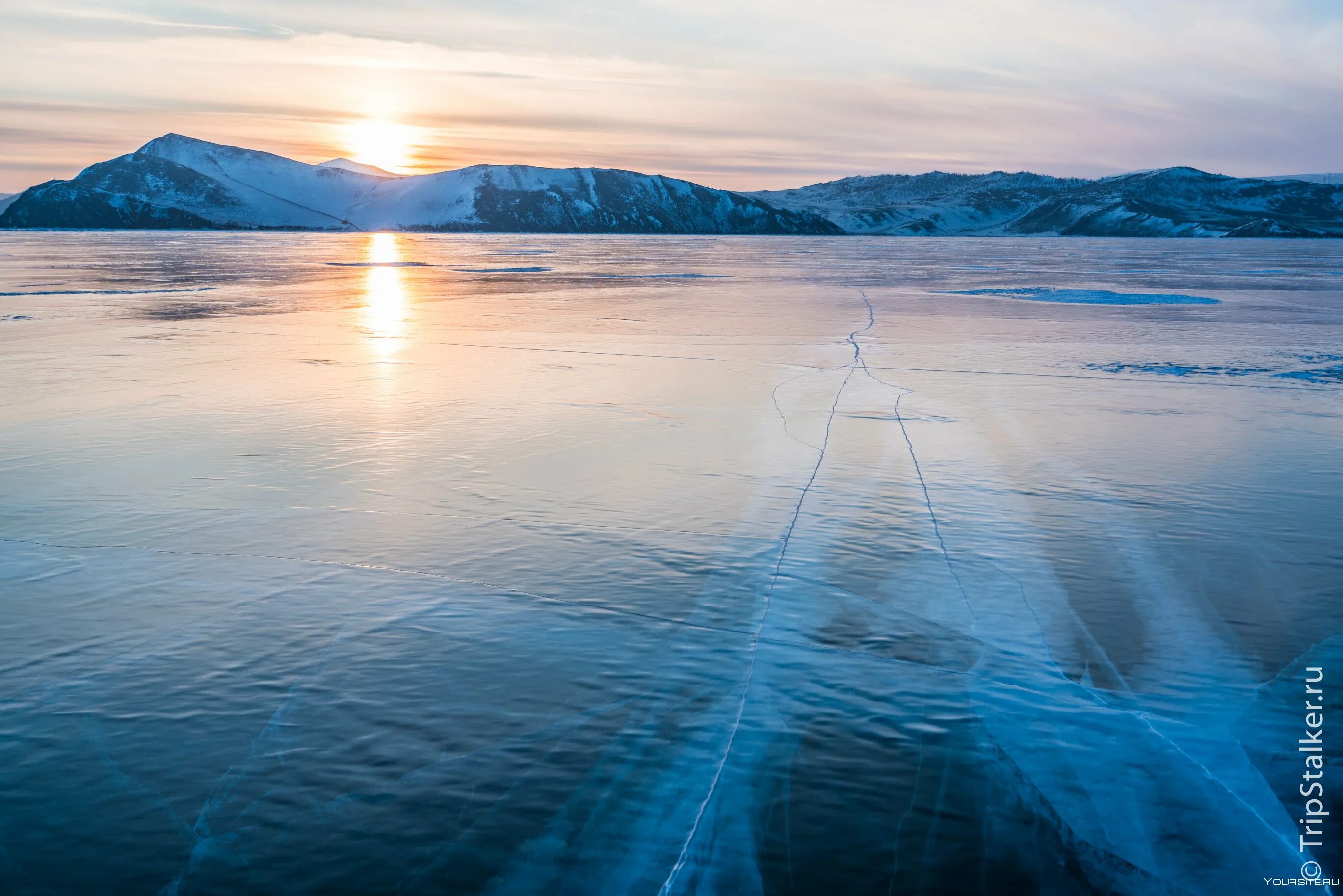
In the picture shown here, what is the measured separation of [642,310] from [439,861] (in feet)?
69.9

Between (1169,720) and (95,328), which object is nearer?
(1169,720)

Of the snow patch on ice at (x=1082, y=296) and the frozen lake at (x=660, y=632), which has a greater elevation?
the snow patch on ice at (x=1082, y=296)

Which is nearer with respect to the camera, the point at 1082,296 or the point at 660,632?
the point at 660,632

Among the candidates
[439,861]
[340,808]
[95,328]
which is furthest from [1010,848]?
[95,328]

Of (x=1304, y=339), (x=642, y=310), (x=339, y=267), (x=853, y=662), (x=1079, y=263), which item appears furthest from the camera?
(x=1079, y=263)

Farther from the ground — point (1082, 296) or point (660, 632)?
point (1082, 296)

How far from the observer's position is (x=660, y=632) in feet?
18.7

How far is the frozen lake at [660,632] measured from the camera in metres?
3.96

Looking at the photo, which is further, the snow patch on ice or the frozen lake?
the snow patch on ice

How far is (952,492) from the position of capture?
8.47 metres

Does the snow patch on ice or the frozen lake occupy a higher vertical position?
the snow patch on ice

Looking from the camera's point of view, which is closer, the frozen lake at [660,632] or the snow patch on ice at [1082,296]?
the frozen lake at [660,632]

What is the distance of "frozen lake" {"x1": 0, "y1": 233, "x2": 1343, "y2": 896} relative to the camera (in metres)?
3.96

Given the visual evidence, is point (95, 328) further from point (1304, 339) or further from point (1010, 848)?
point (1304, 339)
